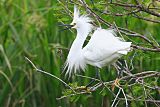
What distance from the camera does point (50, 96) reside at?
14.4 feet

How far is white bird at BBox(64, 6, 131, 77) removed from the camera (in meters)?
2.69

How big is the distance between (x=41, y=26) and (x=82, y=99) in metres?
0.81

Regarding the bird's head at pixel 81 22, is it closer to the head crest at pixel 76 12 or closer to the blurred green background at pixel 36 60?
the head crest at pixel 76 12

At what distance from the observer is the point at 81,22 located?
9.28 feet

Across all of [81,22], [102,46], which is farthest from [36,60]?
[102,46]

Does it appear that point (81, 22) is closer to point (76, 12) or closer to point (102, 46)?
point (76, 12)

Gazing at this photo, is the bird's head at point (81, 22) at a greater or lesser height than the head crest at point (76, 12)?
lesser

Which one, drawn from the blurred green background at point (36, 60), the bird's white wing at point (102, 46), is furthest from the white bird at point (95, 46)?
the blurred green background at point (36, 60)

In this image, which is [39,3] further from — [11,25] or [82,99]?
[82,99]

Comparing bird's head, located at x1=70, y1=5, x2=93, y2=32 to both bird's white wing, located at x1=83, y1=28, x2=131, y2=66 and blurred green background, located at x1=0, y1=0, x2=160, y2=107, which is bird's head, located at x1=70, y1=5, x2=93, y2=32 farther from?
blurred green background, located at x1=0, y1=0, x2=160, y2=107

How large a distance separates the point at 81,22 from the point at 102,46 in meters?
0.19

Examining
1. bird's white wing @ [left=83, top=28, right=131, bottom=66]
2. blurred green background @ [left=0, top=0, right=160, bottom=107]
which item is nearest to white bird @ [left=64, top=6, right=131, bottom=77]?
bird's white wing @ [left=83, top=28, right=131, bottom=66]

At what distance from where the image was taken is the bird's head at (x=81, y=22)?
9.24 ft

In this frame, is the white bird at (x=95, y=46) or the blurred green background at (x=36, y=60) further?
the blurred green background at (x=36, y=60)
